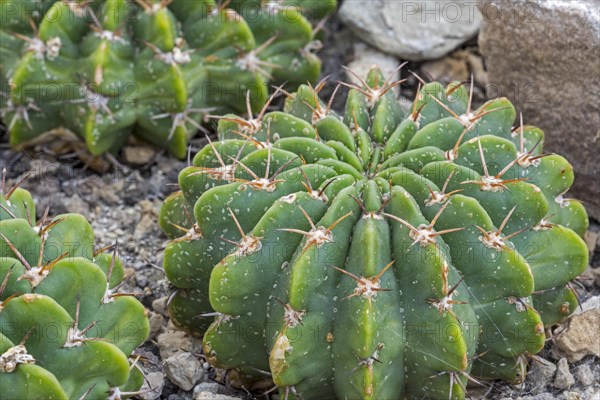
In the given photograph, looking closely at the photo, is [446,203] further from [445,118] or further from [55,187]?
[55,187]

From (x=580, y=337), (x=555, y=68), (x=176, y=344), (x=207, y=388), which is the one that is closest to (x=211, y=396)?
(x=207, y=388)

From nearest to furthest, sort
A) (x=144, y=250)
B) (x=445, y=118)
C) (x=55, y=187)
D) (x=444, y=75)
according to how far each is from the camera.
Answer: (x=445, y=118), (x=144, y=250), (x=55, y=187), (x=444, y=75)

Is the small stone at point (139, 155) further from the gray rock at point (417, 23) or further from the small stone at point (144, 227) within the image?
the gray rock at point (417, 23)

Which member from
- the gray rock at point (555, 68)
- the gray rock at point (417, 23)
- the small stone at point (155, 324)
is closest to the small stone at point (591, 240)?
the gray rock at point (555, 68)

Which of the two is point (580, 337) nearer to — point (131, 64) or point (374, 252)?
point (374, 252)

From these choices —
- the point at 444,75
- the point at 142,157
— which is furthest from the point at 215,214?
the point at 444,75
